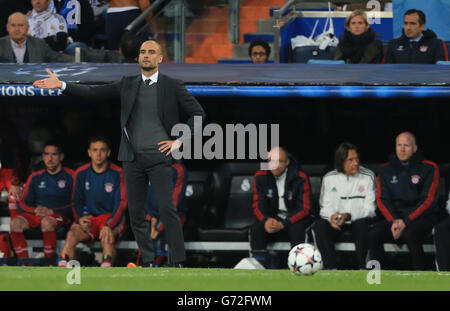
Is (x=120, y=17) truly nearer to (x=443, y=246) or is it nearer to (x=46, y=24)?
(x=46, y=24)

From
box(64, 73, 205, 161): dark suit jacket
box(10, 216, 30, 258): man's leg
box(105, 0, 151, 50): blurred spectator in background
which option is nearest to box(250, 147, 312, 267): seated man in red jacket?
box(64, 73, 205, 161): dark suit jacket

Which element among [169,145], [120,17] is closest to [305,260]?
[169,145]

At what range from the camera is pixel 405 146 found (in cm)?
852

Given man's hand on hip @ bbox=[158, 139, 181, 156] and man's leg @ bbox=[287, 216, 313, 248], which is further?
man's leg @ bbox=[287, 216, 313, 248]

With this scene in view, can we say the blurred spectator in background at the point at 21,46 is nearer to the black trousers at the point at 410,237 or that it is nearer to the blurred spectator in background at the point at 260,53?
the blurred spectator in background at the point at 260,53

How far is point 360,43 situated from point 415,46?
53 cm

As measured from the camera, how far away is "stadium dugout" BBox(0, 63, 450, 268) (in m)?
8.02

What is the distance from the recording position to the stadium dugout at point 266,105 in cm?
802

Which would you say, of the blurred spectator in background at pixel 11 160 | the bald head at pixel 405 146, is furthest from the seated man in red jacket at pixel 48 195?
the bald head at pixel 405 146

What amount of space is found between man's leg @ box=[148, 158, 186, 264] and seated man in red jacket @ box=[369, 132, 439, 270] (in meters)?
A: 1.96

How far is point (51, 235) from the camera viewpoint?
28.6 ft

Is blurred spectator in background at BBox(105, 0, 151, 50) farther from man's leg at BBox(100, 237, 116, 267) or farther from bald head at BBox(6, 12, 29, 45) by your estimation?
man's leg at BBox(100, 237, 116, 267)

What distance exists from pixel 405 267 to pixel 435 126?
5.03ft
